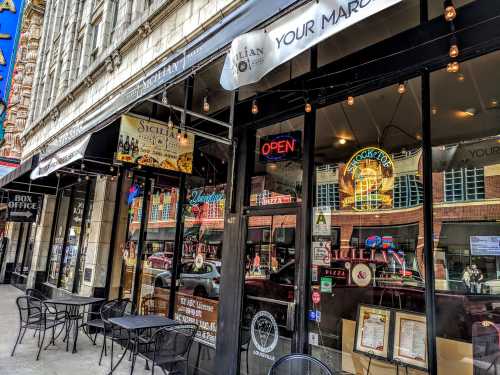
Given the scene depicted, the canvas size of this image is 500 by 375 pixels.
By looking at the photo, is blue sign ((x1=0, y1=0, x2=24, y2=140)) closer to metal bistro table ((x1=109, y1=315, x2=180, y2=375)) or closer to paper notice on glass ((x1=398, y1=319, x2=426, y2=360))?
metal bistro table ((x1=109, y1=315, x2=180, y2=375))

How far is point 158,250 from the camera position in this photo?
7438 millimetres

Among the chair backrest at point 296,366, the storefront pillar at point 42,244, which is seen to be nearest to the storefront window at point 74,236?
the storefront pillar at point 42,244

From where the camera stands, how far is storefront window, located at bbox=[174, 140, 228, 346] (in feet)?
19.5

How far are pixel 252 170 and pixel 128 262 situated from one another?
438 centimetres

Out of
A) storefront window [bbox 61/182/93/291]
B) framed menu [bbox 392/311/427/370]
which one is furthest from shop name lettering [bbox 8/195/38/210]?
framed menu [bbox 392/311/427/370]

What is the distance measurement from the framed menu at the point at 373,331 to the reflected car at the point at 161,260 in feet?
12.2

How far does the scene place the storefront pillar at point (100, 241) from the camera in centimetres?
842

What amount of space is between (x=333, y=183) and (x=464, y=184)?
4.76 feet

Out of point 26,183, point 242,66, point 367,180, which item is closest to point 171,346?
point 367,180

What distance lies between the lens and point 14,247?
18.5 metres

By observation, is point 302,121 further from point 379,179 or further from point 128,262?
point 128,262

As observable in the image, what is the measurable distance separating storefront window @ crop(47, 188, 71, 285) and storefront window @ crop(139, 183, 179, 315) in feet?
18.0

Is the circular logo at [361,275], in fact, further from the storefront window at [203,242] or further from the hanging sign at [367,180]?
the storefront window at [203,242]

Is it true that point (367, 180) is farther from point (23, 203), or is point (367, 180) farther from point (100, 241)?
point (23, 203)
